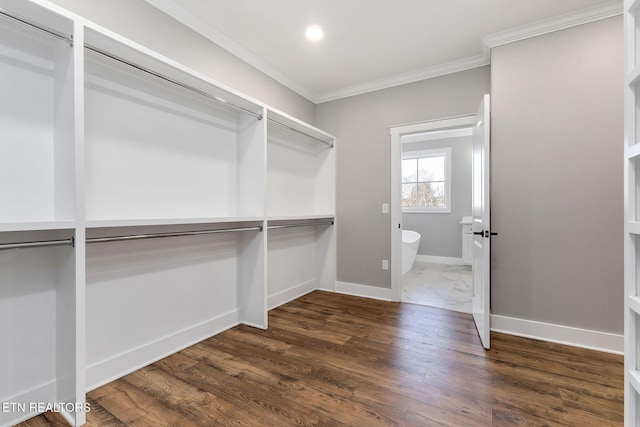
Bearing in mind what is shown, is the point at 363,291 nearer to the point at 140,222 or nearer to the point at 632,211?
the point at 140,222

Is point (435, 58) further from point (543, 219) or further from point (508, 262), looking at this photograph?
point (508, 262)

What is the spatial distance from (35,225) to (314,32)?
7.60 ft

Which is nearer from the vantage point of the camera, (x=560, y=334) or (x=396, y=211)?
(x=560, y=334)

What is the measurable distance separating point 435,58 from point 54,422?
12.6 feet

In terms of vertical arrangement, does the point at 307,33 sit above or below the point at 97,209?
above

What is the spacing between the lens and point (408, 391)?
169 cm

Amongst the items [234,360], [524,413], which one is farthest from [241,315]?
[524,413]

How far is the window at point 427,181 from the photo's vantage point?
591 centimetres

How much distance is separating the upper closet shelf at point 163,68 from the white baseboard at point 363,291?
226 cm

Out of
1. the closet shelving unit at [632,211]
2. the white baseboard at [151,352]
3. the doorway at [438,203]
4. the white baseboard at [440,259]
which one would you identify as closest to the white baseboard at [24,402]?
the white baseboard at [151,352]

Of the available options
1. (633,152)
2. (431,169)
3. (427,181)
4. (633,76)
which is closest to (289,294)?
(633,152)

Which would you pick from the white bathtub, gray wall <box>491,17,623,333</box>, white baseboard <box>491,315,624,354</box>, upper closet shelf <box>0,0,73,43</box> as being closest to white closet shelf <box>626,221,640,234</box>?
gray wall <box>491,17,623,333</box>

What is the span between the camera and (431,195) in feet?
20.0

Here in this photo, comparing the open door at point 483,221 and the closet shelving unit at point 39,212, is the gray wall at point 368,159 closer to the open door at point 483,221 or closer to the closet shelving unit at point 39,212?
the open door at point 483,221
